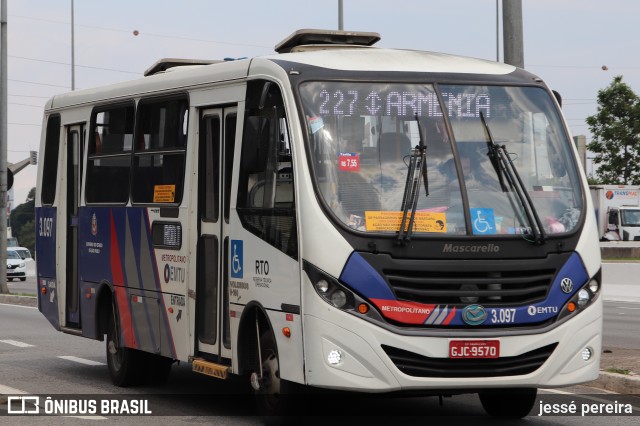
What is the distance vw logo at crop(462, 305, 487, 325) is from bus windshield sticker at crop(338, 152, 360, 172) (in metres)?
1.28

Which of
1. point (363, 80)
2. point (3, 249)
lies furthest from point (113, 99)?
point (3, 249)

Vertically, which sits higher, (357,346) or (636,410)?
(357,346)

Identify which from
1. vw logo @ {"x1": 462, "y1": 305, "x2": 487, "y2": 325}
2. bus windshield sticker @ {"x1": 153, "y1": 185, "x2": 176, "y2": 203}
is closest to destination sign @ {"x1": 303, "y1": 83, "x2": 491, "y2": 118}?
vw logo @ {"x1": 462, "y1": 305, "x2": 487, "y2": 325}

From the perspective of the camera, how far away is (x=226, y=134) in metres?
11.3

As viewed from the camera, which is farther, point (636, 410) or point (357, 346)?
point (636, 410)

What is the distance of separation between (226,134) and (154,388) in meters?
3.28

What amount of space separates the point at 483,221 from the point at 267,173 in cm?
171

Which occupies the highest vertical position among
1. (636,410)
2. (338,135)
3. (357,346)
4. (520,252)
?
(338,135)

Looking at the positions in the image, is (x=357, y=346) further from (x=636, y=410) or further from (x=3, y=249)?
(x=3, y=249)

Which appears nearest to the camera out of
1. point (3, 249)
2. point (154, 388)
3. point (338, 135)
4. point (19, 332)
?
point (338, 135)

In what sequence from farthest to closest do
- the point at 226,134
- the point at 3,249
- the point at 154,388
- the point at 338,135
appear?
the point at 3,249 → the point at 154,388 → the point at 226,134 → the point at 338,135

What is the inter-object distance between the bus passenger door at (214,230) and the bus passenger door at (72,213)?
3642 mm

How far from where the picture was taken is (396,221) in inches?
378

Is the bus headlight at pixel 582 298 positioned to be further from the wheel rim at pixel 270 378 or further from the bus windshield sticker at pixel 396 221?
the wheel rim at pixel 270 378
